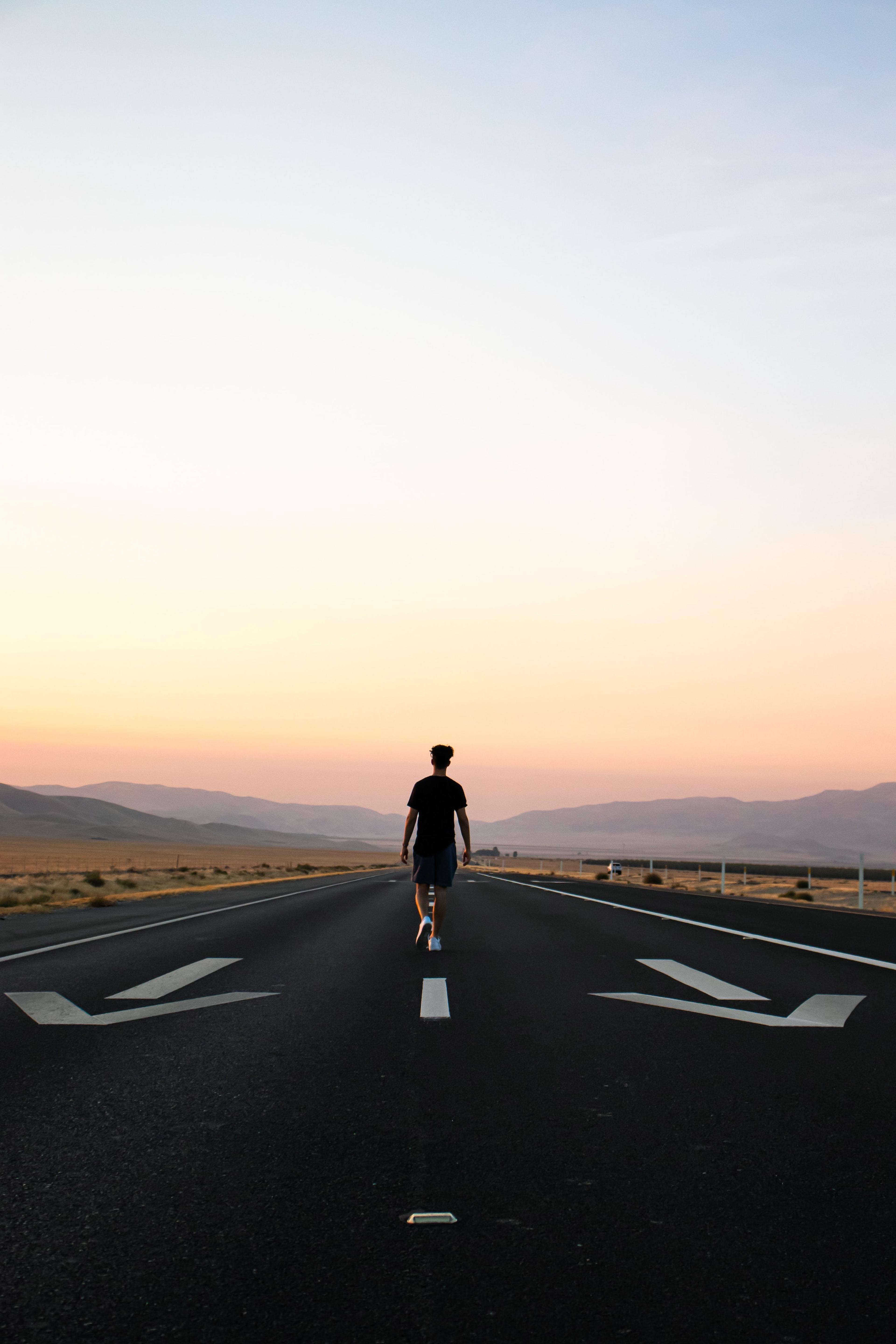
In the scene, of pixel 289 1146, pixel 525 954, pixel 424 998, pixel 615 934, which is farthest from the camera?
pixel 615 934

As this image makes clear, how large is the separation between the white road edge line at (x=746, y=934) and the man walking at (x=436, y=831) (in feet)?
13.2

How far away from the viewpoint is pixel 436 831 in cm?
1098

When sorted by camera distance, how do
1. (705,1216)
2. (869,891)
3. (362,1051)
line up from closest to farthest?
1. (705,1216)
2. (362,1051)
3. (869,891)

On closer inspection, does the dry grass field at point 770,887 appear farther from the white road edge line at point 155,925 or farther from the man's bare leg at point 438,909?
the man's bare leg at point 438,909

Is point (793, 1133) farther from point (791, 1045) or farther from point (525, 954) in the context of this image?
point (525, 954)

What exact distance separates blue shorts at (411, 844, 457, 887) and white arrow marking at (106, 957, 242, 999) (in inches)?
84.8

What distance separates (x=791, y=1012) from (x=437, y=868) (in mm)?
4752

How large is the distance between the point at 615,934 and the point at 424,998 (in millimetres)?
5911

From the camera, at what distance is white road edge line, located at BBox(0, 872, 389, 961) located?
1069cm

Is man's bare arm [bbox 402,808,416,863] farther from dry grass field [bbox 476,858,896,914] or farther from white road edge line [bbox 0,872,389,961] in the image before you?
dry grass field [bbox 476,858,896,914]

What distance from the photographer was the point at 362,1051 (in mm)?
5695

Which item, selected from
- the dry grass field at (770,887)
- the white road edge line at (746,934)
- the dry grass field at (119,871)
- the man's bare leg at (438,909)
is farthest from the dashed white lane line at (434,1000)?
the dry grass field at (770,887)

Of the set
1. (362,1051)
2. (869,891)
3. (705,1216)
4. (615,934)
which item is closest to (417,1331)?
(705,1216)

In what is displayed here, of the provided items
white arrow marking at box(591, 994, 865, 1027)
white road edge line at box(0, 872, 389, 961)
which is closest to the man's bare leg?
white arrow marking at box(591, 994, 865, 1027)
